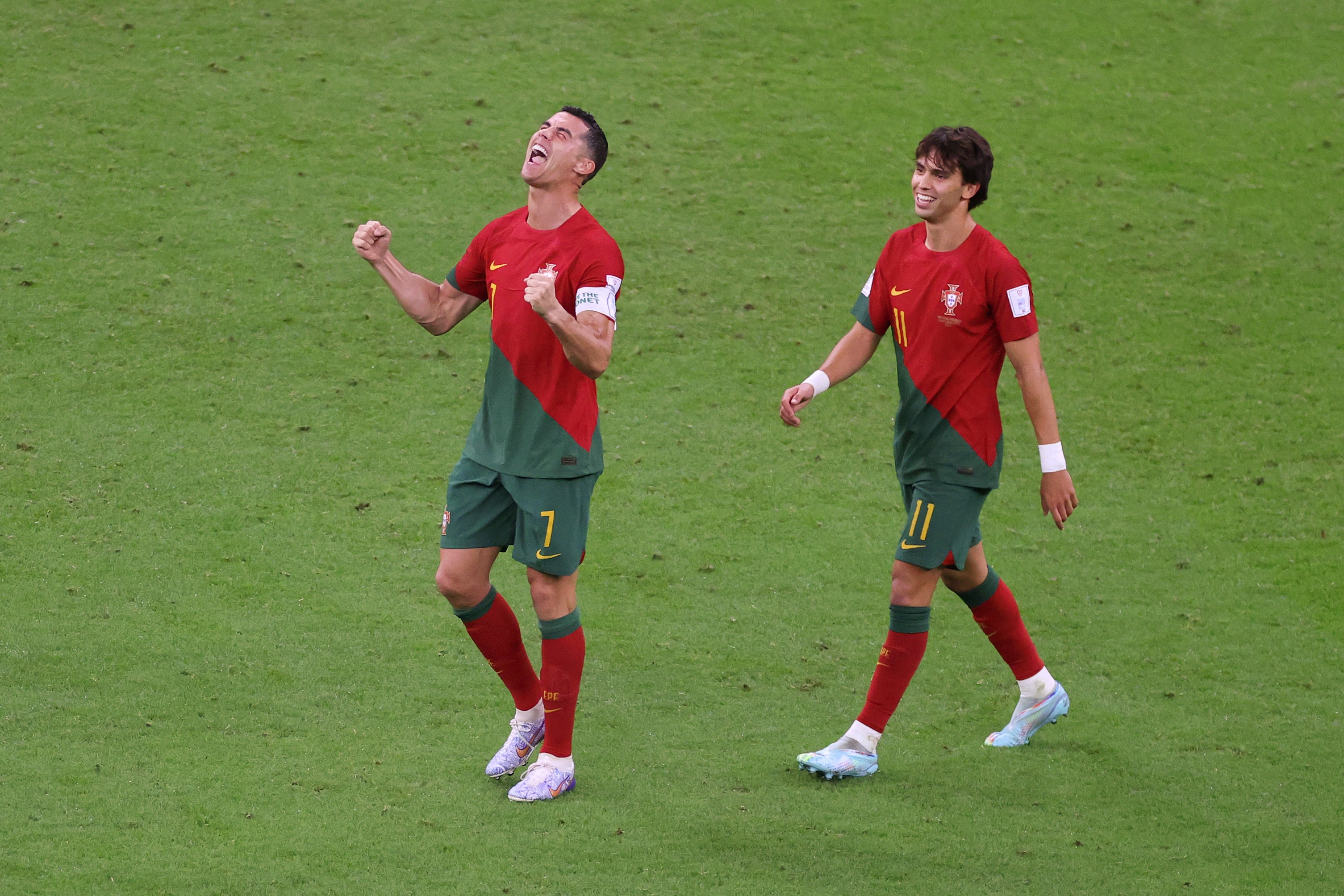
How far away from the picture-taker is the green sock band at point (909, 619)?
14.1 ft

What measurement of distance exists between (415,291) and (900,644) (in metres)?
1.81

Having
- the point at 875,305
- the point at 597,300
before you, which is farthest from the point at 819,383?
the point at 597,300

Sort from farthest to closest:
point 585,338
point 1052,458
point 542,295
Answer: point 1052,458 < point 585,338 < point 542,295

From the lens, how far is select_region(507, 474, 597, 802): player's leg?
3949 mm

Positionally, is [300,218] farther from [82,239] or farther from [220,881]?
[220,881]

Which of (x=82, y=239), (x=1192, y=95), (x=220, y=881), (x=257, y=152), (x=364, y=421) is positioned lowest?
(x=220, y=881)

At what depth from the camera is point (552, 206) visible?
Answer: 4016 mm

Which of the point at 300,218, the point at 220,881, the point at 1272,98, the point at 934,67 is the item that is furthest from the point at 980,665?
the point at 1272,98

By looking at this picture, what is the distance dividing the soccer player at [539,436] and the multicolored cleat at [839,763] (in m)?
0.72

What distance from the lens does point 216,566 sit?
17.6 ft

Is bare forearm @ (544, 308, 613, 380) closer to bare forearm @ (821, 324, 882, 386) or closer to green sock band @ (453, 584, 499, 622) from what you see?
green sock band @ (453, 584, 499, 622)

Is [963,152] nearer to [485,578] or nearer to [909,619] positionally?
[909,619]

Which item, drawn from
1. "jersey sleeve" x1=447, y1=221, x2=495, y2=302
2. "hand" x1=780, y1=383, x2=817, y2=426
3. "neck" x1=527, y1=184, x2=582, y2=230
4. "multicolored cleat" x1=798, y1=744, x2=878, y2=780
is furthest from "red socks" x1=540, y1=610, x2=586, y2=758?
"neck" x1=527, y1=184, x2=582, y2=230

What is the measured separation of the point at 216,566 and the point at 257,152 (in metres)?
3.69
